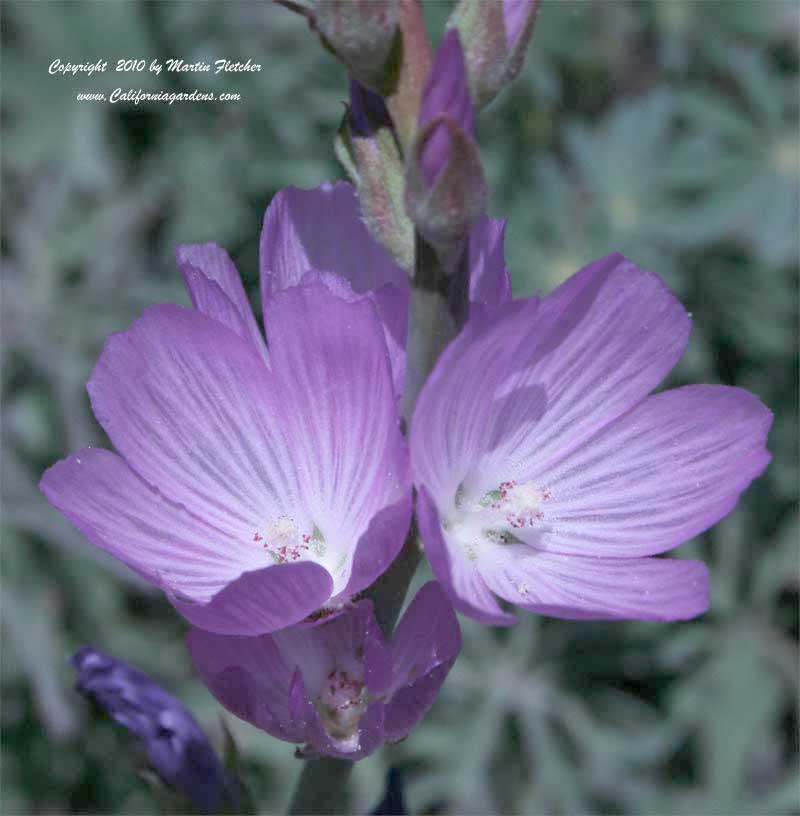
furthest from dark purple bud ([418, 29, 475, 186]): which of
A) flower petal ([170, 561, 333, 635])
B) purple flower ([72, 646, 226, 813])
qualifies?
purple flower ([72, 646, 226, 813])

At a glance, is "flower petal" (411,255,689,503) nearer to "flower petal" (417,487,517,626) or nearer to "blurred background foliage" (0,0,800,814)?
→ "flower petal" (417,487,517,626)

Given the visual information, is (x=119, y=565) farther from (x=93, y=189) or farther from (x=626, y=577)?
(x=626, y=577)

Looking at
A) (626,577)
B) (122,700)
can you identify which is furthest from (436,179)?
(122,700)

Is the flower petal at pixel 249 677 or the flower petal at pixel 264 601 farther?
the flower petal at pixel 249 677

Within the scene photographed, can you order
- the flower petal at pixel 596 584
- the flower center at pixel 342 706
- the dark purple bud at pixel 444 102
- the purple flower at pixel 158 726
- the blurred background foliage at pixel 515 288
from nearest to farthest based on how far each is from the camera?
the dark purple bud at pixel 444 102
the flower petal at pixel 596 584
the flower center at pixel 342 706
the purple flower at pixel 158 726
the blurred background foliage at pixel 515 288

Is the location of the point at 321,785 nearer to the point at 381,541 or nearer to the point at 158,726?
the point at 158,726

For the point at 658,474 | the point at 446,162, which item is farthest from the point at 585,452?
the point at 446,162

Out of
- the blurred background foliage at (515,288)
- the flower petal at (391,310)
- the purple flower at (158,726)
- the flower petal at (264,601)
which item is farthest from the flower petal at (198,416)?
the blurred background foliage at (515,288)

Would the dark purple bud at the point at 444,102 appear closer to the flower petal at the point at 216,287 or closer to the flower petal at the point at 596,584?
the flower petal at the point at 216,287
